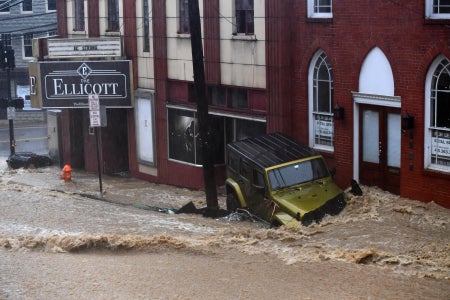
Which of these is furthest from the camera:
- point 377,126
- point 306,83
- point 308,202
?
point 306,83

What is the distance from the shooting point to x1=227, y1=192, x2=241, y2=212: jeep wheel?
19073 millimetres

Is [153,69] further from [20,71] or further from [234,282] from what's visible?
[20,71]

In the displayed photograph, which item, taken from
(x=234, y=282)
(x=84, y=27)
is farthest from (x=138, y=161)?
(x=234, y=282)

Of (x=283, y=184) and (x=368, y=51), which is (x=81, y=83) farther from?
(x=283, y=184)

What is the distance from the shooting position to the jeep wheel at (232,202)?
1907 centimetres

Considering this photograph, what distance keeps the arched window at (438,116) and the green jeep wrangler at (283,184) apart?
215cm

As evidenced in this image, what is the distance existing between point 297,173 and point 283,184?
431mm

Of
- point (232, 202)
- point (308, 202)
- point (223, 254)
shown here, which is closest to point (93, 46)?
point (232, 202)

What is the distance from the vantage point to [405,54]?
1836 cm

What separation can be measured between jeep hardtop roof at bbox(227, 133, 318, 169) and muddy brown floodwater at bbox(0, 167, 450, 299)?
138 centimetres

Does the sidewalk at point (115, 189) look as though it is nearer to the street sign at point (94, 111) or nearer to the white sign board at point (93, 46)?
the street sign at point (94, 111)

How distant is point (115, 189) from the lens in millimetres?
26438

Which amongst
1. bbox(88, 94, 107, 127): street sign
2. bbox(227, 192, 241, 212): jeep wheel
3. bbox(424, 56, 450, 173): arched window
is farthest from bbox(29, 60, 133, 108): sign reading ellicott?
bbox(424, 56, 450, 173): arched window

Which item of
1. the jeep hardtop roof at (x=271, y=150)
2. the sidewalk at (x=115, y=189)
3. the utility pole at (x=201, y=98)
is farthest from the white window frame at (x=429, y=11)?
the sidewalk at (x=115, y=189)
